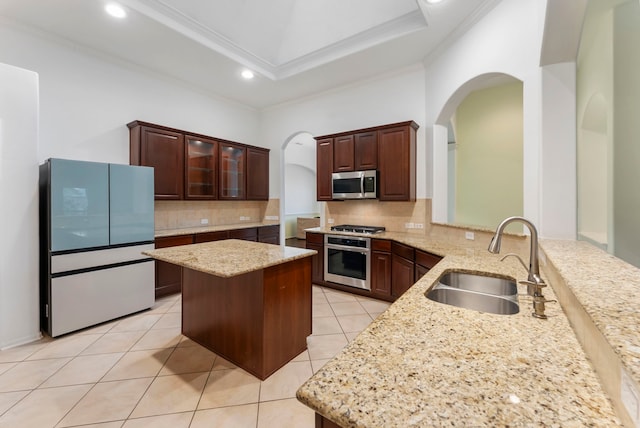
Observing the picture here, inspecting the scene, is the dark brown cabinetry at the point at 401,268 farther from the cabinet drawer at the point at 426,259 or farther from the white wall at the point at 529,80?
the white wall at the point at 529,80

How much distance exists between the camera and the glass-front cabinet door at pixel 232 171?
4492 mm

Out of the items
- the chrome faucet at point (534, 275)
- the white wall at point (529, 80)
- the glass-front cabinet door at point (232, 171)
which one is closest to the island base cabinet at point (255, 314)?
the chrome faucet at point (534, 275)

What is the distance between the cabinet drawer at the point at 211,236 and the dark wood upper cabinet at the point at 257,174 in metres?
1.00

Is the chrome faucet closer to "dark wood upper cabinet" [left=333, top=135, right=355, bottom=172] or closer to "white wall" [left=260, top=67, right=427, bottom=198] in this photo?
"white wall" [left=260, top=67, right=427, bottom=198]

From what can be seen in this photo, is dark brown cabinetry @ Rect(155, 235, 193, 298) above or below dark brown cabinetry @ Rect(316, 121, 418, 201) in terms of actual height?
below

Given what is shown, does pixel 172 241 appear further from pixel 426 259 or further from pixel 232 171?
pixel 426 259

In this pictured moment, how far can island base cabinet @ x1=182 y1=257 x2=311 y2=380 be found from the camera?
6.61 feet

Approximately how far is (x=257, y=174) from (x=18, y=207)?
10.4ft

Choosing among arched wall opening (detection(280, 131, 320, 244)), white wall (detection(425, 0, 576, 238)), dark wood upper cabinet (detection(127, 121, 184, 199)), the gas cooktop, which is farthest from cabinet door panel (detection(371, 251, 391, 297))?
arched wall opening (detection(280, 131, 320, 244))

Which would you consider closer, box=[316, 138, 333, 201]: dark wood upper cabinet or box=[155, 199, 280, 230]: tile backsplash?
box=[155, 199, 280, 230]: tile backsplash

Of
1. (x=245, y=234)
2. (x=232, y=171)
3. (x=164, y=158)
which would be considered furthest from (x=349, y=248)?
(x=164, y=158)

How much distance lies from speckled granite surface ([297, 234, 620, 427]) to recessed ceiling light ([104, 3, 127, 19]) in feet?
11.9

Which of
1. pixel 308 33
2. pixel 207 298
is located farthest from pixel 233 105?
pixel 207 298

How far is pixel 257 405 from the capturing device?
69.4 inches
